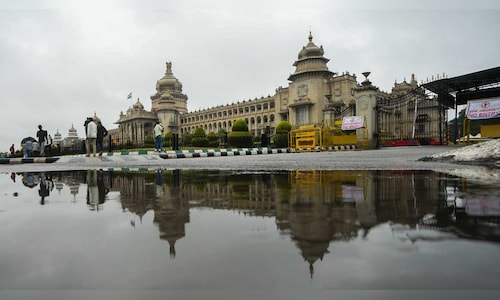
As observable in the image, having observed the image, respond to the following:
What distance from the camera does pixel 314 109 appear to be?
145 feet

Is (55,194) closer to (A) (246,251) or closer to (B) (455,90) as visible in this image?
(A) (246,251)

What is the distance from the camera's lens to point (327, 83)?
4431cm

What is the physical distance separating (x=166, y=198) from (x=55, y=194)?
1.36 meters

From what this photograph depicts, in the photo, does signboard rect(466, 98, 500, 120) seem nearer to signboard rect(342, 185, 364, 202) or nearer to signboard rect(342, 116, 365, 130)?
signboard rect(342, 116, 365, 130)

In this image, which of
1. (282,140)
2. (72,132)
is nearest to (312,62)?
(282,140)

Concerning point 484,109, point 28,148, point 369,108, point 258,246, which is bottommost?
point 258,246

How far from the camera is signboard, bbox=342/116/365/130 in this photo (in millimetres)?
18922

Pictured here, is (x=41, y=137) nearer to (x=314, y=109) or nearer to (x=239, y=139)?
(x=239, y=139)

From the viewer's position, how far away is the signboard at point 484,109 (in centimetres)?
1622

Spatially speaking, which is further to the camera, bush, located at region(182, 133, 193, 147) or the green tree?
bush, located at region(182, 133, 193, 147)

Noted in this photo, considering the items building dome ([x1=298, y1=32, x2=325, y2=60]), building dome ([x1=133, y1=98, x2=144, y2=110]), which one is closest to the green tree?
building dome ([x1=298, y1=32, x2=325, y2=60])

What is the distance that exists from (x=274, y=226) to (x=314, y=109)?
43.9 metres

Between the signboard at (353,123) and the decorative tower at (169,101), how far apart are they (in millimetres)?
49455

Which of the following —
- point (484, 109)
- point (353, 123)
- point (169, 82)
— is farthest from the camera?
point (169, 82)
